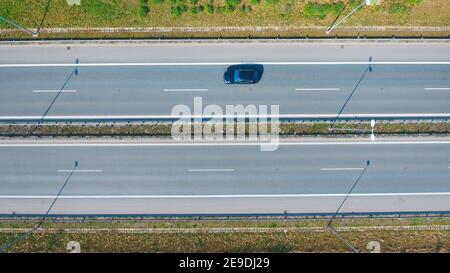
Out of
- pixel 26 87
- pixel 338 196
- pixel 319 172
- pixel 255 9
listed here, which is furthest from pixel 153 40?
pixel 338 196

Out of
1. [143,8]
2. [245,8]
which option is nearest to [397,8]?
[245,8]

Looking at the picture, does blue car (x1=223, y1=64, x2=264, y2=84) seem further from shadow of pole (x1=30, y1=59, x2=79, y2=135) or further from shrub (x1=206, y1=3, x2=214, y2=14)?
shadow of pole (x1=30, y1=59, x2=79, y2=135)

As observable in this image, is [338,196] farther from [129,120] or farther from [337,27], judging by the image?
[129,120]

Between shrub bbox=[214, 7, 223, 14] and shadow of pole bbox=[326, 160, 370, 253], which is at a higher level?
shrub bbox=[214, 7, 223, 14]

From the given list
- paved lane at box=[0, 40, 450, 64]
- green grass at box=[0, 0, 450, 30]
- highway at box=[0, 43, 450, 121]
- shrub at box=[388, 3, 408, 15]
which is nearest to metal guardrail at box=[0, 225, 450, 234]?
highway at box=[0, 43, 450, 121]

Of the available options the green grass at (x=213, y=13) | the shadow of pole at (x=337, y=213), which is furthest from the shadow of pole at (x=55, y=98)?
the shadow of pole at (x=337, y=213)

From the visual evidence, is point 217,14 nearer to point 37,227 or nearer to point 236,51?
point 236,51
